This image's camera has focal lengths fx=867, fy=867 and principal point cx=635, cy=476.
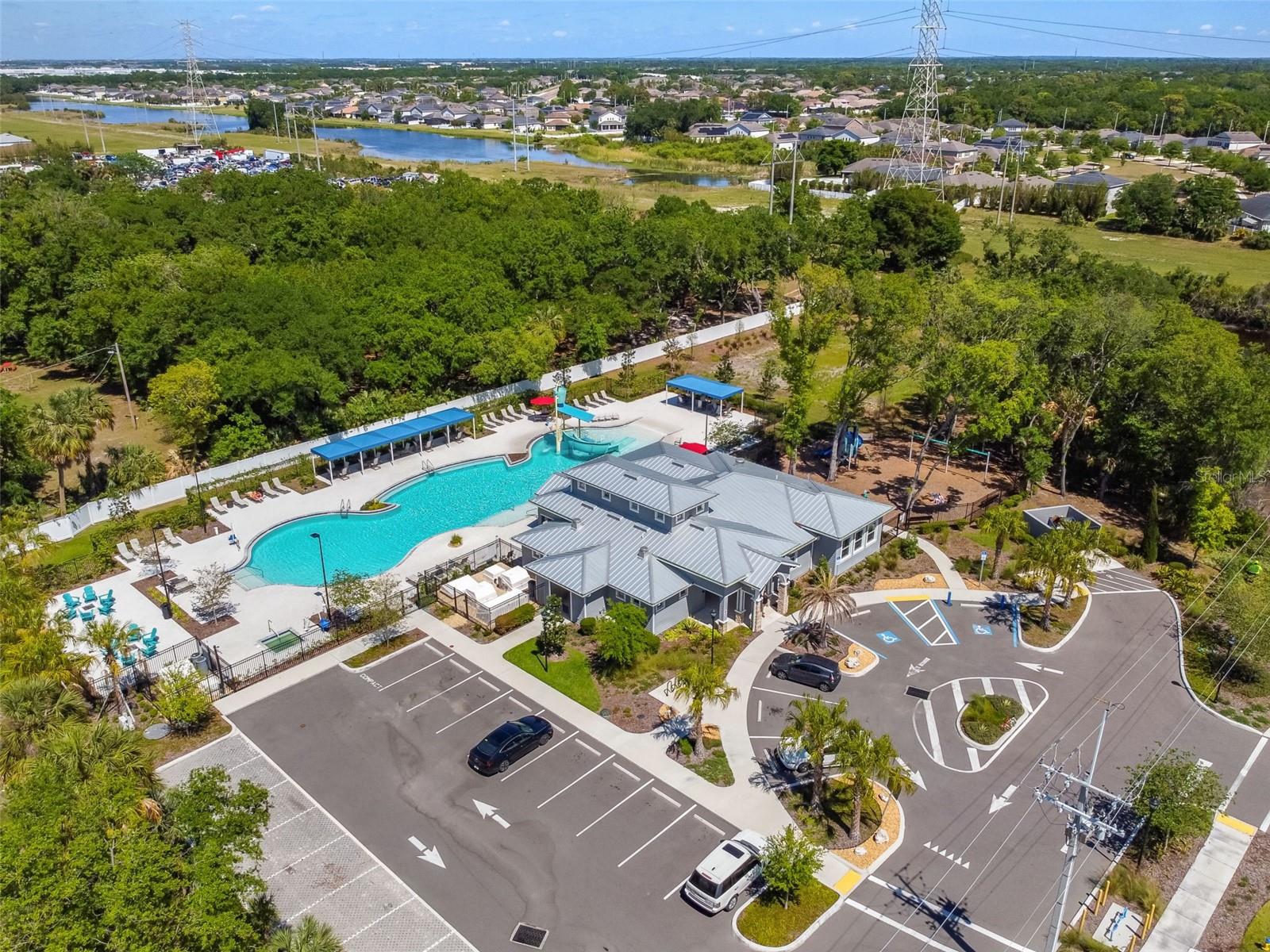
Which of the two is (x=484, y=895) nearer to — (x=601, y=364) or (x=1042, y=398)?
(x=1042, y=398)

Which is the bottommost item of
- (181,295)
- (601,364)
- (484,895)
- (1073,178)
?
(484,895)

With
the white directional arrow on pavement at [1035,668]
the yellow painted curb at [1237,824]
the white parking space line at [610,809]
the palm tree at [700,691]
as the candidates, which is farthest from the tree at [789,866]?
the white directional arrow on pavement at [1035,668]

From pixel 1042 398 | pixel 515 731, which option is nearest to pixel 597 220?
pixel 1042 398

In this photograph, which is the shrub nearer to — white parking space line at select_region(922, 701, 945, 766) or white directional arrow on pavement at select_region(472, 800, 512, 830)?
white directional arrow on pavement at select_region(472, 800, 512, 830)

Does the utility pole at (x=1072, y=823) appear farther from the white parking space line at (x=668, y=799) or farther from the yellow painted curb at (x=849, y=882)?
the white parking space line at (x=668, y=799)

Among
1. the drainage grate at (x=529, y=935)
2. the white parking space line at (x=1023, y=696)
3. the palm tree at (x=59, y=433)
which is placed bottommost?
the drainage grate at (x=529, y=935)

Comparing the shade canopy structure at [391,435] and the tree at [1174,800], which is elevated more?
the shade canopy structure at [391,435]

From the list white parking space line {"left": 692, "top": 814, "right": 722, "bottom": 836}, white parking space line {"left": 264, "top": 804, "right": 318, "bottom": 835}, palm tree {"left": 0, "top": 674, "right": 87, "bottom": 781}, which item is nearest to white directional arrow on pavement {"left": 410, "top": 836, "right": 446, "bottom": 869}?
white parking space line {"left": 264, "top": 804, "right": 318, "bottom": 835}
